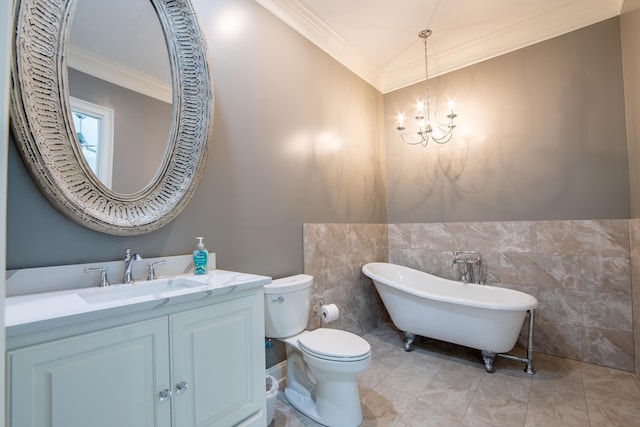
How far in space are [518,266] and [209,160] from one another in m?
2.70

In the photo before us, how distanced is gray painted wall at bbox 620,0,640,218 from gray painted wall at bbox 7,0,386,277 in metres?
2.08

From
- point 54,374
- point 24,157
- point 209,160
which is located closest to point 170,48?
point 209,160

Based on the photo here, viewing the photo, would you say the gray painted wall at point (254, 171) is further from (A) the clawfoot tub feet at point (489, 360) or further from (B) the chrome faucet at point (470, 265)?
(A) the clawfoot tub feet at point (489, 360)

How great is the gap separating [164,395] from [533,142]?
125 inches

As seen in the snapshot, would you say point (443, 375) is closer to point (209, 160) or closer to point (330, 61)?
point (209, 160)

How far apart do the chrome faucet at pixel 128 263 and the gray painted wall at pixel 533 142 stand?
2.69 m

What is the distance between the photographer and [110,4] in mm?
1442

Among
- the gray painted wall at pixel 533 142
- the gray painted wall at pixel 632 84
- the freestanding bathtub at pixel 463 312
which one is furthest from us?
the gray painted wall at pixel 533 142

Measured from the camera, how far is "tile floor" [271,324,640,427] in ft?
5.61

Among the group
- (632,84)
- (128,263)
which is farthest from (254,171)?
(632,84)

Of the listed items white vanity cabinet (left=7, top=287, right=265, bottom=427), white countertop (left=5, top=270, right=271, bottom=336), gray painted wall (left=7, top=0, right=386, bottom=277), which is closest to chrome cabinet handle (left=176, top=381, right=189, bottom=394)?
white vanity cabinet (left=7, top=287, right=265, bottom=427)

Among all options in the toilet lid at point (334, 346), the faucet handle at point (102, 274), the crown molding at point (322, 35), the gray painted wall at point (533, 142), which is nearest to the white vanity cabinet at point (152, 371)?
the toilet lid at point (334, 346)

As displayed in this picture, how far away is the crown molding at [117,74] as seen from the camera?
52.6 inches

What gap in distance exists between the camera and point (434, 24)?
2.63 metres
